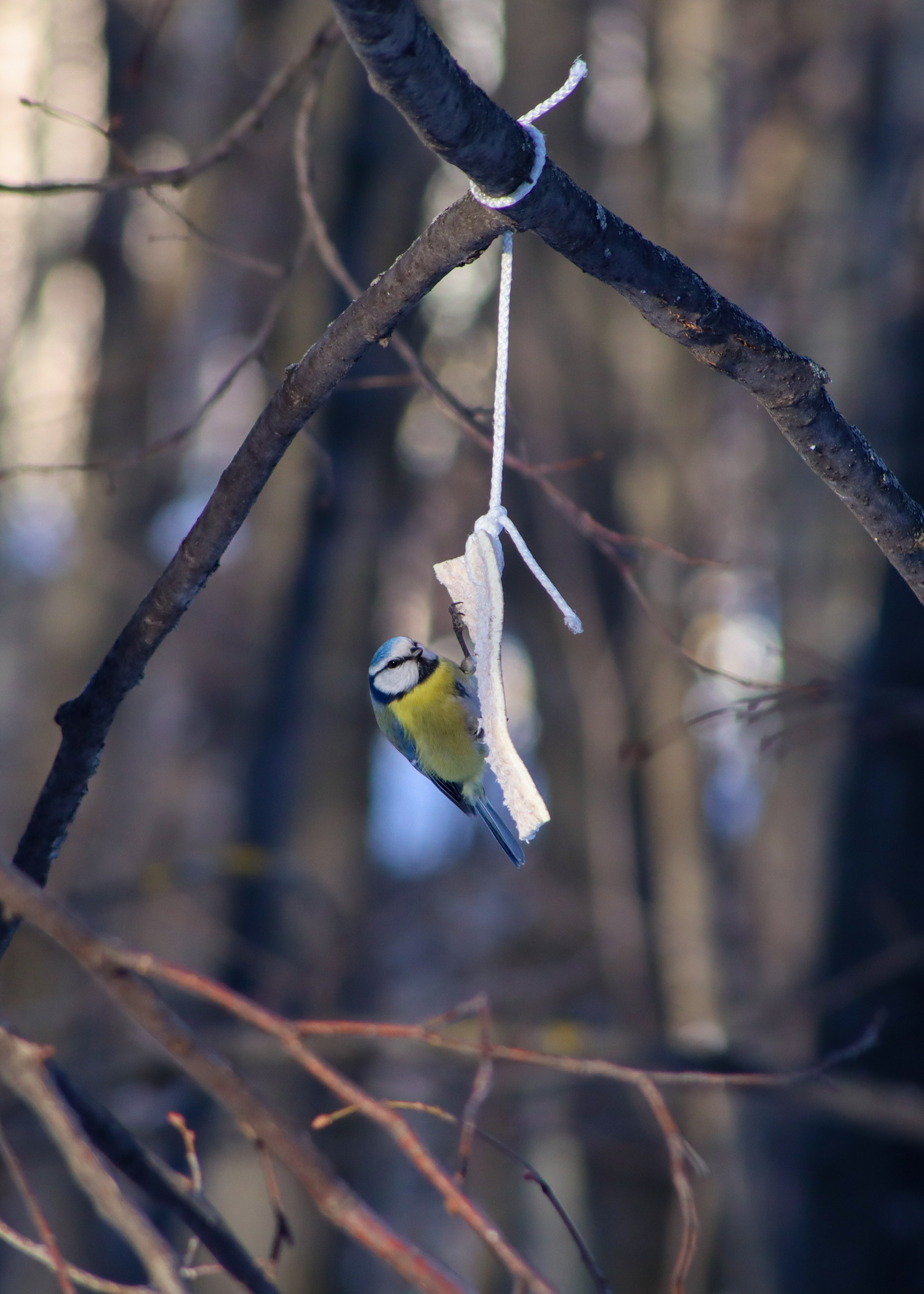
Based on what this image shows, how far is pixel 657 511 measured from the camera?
18.0ft

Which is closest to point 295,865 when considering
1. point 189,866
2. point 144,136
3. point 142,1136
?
point 189,866

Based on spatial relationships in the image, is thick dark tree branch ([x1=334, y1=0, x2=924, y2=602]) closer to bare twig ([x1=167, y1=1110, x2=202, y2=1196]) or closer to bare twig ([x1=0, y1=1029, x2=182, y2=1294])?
bare twig ([x1=0, y1=1029, x2=182, y2=1294])

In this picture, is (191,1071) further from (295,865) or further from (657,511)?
(657,511)

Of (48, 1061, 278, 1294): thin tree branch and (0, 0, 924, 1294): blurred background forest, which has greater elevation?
(0, 0, 924, 1294): blurred background forest

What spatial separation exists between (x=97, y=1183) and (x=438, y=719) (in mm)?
1953

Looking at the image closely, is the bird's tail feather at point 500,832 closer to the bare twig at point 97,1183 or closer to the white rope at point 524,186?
the bare twig at point 97,1183

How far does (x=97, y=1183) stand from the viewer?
80 centimetres

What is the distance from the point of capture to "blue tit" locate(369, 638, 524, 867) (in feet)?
8.71

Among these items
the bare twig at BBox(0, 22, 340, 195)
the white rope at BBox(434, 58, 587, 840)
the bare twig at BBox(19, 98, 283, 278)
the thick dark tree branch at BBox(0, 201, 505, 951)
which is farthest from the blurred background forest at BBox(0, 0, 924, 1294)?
the thick dark tree branch at BBox(0, 201, 505, 951)

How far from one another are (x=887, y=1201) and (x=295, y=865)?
8.72 feet

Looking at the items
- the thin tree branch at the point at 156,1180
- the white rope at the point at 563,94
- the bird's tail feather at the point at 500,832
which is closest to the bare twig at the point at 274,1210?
the thin tree branch at the point at 156,1180

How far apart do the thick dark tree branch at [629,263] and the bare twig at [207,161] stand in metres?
0.91

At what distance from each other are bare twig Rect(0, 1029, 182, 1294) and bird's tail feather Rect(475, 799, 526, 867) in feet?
3.27

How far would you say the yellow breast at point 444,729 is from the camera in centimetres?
269
